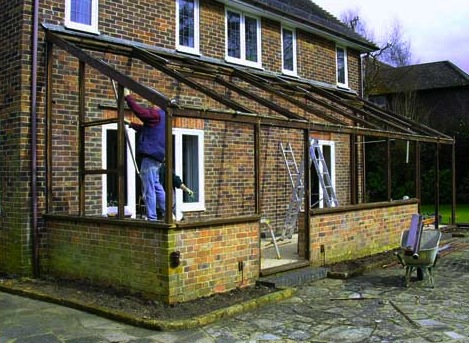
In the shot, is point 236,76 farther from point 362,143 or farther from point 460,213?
point 460,213

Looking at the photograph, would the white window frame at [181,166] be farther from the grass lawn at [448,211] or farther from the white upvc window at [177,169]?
the grass lawn at [448,211]

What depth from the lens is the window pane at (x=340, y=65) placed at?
15359 mm

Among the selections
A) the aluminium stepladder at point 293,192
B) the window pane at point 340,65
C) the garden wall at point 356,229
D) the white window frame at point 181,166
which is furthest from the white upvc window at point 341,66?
the white window frame at point 181,166

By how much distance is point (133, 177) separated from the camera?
946 cm

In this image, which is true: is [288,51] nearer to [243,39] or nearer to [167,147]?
[243,39]

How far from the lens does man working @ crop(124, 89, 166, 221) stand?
7.26 m

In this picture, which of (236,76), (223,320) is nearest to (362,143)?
(236,76)

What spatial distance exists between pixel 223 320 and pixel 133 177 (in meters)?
4.08

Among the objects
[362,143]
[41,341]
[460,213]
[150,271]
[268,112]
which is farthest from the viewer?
[460,213]

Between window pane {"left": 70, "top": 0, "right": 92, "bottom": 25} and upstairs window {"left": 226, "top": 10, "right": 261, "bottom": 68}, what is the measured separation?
11.0ft

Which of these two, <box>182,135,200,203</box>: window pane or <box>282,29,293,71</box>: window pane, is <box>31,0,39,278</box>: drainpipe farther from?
<box>282,29,293,71</box>: window pane

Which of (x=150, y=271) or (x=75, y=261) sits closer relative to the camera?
(x=150, y=271)

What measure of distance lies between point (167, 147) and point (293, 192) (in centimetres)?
590

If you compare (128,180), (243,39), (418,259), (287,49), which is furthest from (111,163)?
(287,49)
